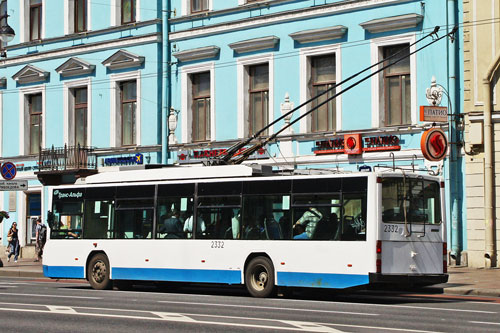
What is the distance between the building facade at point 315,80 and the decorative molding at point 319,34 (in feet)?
0.10

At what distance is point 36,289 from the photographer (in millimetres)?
24125

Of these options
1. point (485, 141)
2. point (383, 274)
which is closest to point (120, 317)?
point (383, 274)

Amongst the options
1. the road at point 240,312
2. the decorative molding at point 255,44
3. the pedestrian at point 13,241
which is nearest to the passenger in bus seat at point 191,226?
the road at point 240,312

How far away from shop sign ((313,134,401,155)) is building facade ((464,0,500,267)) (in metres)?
2.43

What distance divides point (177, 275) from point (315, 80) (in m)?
12.1

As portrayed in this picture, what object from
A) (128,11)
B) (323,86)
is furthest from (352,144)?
(128,11)

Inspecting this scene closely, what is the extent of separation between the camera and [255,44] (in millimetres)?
34625

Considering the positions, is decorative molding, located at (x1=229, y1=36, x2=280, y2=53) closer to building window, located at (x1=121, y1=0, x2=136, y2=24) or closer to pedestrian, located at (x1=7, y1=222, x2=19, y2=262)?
building window, located at (x1=121, y1=0, x2=136, y2=24)

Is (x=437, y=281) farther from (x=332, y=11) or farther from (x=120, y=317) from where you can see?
(x=332, y=11)

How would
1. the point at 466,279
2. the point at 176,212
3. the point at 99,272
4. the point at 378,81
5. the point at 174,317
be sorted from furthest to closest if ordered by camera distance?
the point at 378,81, the point at 466,279, the point at 99,272, the point at 176,212, the point at 174,317

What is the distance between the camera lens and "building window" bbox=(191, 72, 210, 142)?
3672 centimetres

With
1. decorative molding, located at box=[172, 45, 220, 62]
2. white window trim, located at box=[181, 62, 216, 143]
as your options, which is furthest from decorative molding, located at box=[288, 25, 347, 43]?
white window trim, located at box=[181, 62, 216, 143]

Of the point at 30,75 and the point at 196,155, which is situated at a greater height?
the point at 30,75

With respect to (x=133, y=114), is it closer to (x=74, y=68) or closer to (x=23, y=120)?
(x=74, y=68)
